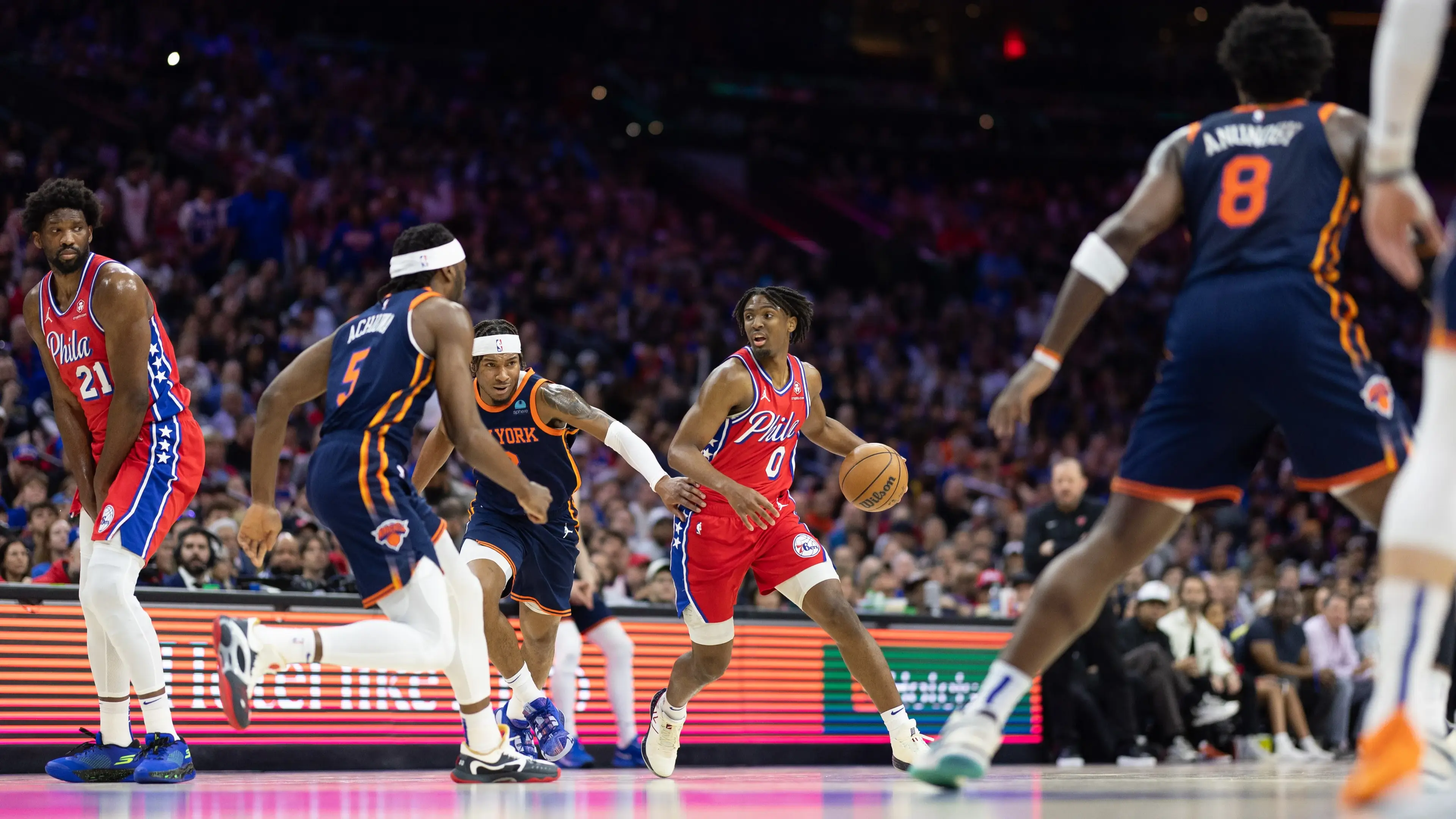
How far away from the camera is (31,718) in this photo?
325 inches

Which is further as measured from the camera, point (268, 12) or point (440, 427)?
point (268, 12)

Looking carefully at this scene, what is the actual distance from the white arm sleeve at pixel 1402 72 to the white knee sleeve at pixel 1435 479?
19.2 inches

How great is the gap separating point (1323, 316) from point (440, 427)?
4244 millimetres

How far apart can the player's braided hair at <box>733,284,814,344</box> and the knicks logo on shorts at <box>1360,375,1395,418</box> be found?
3.64 m

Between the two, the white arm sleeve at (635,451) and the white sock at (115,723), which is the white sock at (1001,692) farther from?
the white sock at (115,723)

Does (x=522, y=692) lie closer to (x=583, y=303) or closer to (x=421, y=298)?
(x=421, y=298)

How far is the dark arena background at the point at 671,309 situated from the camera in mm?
8531

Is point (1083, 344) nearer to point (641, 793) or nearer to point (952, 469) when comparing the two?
point (952, 469)

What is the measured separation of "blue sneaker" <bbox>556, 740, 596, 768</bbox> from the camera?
956 cm

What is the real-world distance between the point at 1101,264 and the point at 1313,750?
1028cm

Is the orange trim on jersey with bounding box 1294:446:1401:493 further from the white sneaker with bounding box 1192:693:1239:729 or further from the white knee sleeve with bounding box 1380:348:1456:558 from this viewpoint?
the white sneaker with bounding box 1192:693:1239:729

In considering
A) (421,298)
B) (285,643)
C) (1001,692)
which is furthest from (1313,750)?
(285,643)

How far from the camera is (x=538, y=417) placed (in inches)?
318

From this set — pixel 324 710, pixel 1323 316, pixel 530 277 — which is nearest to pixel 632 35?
pixel 530 277
